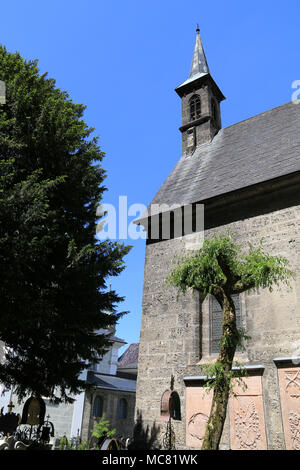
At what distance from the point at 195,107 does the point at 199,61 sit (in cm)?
428

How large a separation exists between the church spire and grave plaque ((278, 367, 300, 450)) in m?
14.6

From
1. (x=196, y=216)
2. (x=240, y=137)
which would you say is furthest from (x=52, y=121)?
(x=240, y=137)

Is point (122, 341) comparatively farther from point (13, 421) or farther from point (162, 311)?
point (162, 311)

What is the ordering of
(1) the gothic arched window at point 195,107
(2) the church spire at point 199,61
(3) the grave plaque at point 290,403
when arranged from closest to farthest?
(3) the grave plaque at point 290,403 < (1) the gothic arched window at point 195,107 < (2) the church spire at point 199,61

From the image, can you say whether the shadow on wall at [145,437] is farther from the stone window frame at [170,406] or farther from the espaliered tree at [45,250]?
the espaliered tree at [45,250]

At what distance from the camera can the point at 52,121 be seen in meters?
8.98

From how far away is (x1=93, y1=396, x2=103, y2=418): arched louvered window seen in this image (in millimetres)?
23609

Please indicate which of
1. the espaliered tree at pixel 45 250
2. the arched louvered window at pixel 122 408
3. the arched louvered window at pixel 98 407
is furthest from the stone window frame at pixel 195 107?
the arched louvered window at pixel 122 408

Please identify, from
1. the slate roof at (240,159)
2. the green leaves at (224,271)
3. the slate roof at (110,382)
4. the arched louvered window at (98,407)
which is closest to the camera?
the green leaves at (224,271)

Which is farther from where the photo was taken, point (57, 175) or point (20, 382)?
point (57, 175)

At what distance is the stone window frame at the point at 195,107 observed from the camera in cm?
1528

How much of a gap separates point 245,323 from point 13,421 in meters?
8.67

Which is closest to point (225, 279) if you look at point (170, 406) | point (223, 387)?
point (223, 387)

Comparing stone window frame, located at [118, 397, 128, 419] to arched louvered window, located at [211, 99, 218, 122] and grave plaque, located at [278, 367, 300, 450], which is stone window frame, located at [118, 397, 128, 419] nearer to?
grave plaque, located at [278, 367, 300, 450]
